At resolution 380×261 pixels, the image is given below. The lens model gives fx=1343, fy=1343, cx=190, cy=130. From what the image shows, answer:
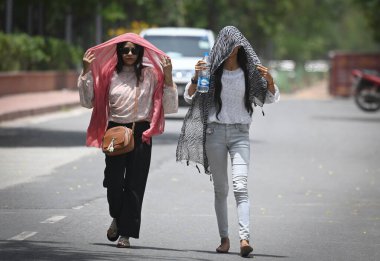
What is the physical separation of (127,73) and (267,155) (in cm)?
1020

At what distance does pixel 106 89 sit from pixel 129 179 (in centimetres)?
72

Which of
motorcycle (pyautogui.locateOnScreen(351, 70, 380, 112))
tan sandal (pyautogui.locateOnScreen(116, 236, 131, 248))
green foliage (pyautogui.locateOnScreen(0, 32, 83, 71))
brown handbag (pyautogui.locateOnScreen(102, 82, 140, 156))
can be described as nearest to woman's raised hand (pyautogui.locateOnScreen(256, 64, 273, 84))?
brown handbag (pyautogui.locateOnScreen(102, 82, 140, 156))

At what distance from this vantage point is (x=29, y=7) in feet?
158

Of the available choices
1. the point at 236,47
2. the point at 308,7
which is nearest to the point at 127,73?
the point at 236,47

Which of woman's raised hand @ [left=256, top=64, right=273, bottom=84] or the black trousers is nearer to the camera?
woman's raised hand @ [left=256, top=64, right=273, bottom=84]

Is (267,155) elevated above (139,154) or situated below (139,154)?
below

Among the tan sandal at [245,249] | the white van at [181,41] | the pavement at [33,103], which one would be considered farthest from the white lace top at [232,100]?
the white van at [181,41]

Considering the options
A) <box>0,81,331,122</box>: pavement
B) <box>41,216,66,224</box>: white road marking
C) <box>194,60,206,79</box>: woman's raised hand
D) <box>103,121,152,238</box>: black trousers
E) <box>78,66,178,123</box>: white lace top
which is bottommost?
<box>0,81,331,122</box>: pavement

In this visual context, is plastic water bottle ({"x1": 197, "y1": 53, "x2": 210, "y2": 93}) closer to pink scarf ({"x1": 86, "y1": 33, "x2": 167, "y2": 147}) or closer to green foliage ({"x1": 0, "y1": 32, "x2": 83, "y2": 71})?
pink scarf ({"x1": 86, "y1": 33, "x2": 167, "y2": 147})

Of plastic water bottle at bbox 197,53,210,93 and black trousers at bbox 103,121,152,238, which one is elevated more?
plastic water bottle at bbox 197,53,210,93

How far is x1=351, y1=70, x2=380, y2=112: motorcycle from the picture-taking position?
37.7 meters

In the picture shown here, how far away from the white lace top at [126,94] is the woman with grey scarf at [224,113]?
1.28 ft

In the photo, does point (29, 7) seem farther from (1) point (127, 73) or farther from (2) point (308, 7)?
(2) point (308, 7)

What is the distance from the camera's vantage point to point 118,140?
10125 mm
